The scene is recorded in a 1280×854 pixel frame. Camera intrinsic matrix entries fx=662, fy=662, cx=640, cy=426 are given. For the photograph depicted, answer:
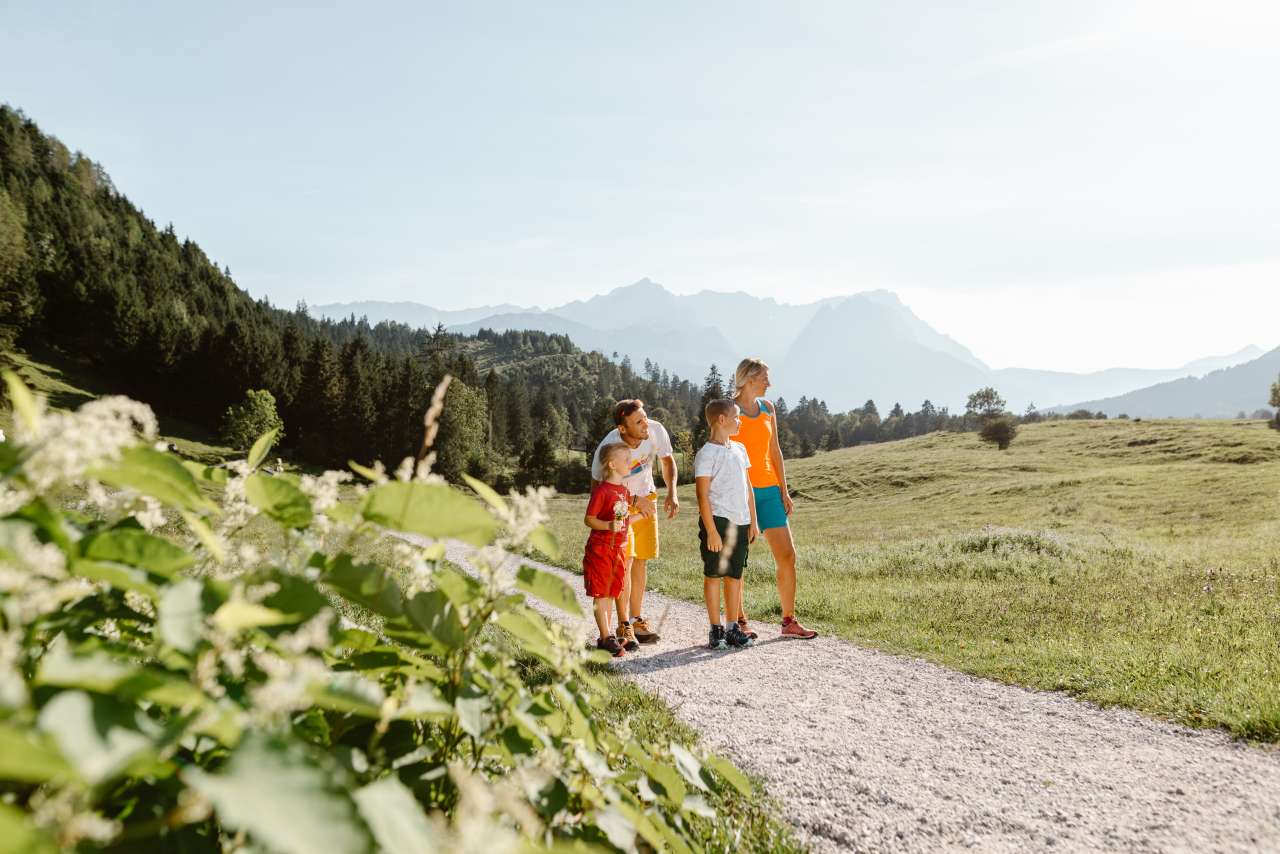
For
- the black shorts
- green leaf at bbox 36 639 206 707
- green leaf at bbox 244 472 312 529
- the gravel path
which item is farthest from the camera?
the black shorts

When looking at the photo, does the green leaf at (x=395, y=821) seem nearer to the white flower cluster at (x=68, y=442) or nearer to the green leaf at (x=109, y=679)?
the green leaf at (x=109, y=679)

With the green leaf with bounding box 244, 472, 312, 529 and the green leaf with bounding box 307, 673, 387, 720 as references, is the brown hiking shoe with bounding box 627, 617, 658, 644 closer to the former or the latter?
the green leaf with bounding box 244, 472, 312, 529

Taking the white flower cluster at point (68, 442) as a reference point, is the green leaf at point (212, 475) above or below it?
below

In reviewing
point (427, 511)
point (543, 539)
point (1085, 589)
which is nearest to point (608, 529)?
point (543, 539)

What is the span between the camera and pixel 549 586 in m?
1.78

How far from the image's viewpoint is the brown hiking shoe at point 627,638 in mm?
9102

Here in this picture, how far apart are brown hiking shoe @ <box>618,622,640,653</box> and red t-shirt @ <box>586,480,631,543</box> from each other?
1593mm

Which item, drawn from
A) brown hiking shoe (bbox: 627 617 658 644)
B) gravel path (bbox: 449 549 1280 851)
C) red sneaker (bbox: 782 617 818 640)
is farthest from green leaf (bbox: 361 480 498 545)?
red sneaker (bbox: 782 617 818 640)

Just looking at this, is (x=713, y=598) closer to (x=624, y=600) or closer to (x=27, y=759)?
(x=624, y=600)

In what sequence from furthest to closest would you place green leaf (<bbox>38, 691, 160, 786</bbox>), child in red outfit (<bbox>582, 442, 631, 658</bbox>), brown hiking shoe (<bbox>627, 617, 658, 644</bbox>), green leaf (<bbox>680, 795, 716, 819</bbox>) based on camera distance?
brown hiking shoe (<bbox>627, 617, 658, 644</bbox>) → child in red outfit (<bbox>582, 442, 631, 658</bbox>) → green leaf (<bbox>680, 795, 716, 819</bbox>) → green leaf (<bbox>38, 691, 160, 786</bbox>)

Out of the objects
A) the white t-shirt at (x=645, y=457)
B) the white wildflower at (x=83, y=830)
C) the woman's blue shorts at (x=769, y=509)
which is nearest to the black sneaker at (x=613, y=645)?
the white t-shirt at (x=645, y=457)

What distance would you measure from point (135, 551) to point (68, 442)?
26 cm

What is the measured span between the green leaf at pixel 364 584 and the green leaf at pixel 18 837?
67 centimetres

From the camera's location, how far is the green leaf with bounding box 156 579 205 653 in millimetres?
1065
